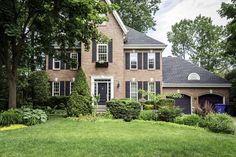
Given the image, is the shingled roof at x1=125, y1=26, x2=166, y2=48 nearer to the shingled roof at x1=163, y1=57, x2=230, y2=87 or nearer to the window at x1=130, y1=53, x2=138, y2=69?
the window at x1=130, y1=53, x2=138, y2=69

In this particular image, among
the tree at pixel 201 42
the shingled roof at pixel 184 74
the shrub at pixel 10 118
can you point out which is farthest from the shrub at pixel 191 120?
the tree at pixel 201 42

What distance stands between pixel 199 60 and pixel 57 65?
24070 mm

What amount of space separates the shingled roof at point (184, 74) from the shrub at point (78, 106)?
11.7m

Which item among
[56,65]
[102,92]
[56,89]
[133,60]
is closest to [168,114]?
[102,92]

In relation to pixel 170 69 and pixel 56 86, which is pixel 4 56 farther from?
pixel 170 69

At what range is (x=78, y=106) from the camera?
1845cm

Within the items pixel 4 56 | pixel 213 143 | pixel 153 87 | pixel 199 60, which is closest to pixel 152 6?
pixel 199 60

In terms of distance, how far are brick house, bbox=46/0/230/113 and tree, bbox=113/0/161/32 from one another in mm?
12314

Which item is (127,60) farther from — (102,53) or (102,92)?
(102,92)

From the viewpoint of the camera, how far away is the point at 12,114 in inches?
599

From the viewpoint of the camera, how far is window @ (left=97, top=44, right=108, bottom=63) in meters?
26.2

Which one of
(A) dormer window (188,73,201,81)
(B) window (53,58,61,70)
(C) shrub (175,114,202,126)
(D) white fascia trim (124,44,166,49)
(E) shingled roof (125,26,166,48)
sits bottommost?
(C) shrub (175,114,202,126)

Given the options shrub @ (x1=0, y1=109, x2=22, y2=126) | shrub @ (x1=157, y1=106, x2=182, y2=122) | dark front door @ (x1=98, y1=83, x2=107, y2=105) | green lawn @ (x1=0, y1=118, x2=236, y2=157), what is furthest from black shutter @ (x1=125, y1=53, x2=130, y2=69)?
green lawn @ (x1=0, y1=118, x2=236, y2=157)

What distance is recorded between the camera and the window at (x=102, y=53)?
26.2 m
